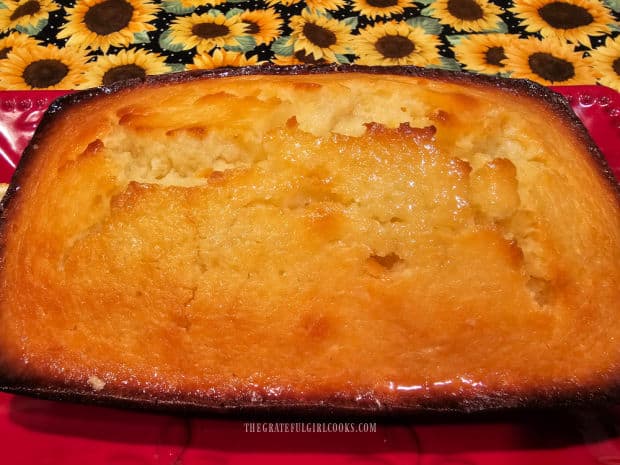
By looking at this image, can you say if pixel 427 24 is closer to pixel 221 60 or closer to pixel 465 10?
pixel 465 10

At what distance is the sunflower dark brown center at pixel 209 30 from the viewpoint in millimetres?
2908

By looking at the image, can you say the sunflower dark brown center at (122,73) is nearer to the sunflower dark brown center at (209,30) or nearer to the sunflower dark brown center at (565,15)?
the sunflower dark brown center at (209,30)

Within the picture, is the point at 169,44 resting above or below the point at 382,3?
below

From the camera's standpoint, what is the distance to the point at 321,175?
4.55 feet

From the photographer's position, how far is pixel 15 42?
2.84 m

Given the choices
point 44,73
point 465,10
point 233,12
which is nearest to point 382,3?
point 465,10

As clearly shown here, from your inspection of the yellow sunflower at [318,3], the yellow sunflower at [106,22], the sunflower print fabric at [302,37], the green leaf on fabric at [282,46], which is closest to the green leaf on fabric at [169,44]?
the sunflower print fabric at [302,37]

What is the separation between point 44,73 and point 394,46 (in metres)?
1.75

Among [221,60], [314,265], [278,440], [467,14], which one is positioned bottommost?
[278,440]

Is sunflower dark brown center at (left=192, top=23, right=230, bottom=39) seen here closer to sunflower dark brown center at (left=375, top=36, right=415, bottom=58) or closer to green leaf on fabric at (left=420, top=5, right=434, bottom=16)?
sunflower dark brown center at (left=375, top=36, right=415, bottom=58)

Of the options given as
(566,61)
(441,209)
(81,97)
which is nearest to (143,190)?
(81,97)

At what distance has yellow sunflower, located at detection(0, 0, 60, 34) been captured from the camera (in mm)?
2916

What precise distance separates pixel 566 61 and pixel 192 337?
2.39 m

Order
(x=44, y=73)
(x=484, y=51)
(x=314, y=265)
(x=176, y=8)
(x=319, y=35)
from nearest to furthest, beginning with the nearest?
1. (x=314, y=265)
2. (x=44, y=73)
3. (x=484, y=51)
4. (x=319, y=35)
5. (x=176, y=8)
